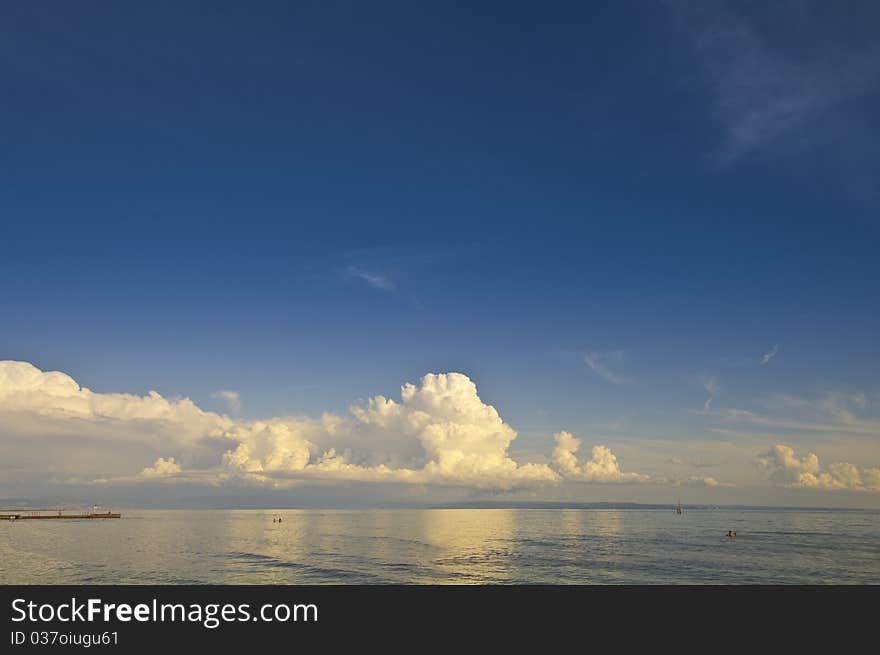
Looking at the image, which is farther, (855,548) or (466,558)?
(855,548)
